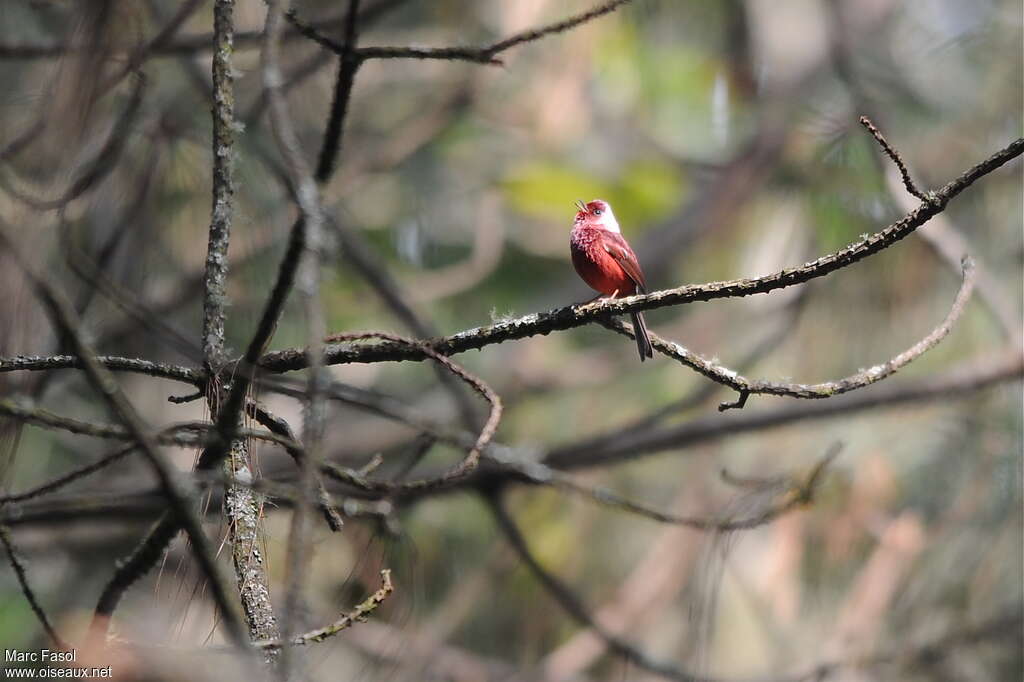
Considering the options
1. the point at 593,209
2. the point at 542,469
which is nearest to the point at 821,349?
the point at 593,209

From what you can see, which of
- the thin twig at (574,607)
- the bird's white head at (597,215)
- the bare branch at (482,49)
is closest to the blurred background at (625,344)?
the thin twig at (574,607)

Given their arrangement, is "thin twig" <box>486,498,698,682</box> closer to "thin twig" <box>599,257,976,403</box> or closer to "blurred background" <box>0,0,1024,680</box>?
"blurred background" <box>0,0,1024,680</box>

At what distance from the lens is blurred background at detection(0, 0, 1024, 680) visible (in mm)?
3850

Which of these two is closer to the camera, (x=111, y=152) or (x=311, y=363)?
(x=311, y=363)

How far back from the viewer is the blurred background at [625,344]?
3850 mm

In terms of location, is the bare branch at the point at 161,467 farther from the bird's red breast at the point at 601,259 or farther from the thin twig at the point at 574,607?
the bird's red breast at the point at 601,259

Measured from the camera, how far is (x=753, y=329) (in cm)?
779

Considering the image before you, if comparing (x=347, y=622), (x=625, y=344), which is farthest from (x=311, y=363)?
(x=625, y=344)

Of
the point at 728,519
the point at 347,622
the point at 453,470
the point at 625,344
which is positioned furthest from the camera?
the point at 625,344

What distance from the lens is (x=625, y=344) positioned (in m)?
7.67

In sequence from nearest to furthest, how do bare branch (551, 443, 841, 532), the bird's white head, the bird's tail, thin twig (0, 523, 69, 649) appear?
thin twig (0, 523, 69, 649), the bird's tail, bare branch (551, 443, 841, 532), the bird's white head

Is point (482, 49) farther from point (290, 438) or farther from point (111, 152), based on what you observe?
point (111, 152)

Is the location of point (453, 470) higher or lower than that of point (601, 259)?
lower

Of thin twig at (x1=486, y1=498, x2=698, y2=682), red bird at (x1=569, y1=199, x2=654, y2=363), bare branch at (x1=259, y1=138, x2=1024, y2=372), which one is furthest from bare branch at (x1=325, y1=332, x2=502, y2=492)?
red bird at (x1=569, y1=199, x2=654, y2=363)
